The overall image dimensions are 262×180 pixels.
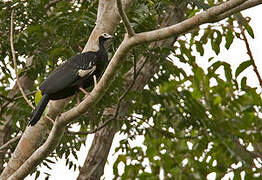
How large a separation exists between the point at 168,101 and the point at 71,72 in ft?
3.94

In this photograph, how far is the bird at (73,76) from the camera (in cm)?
469

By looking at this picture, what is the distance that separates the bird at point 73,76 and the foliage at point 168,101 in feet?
1.35

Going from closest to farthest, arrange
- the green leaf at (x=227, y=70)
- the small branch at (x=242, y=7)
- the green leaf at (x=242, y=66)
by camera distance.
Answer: the small branch at (x=242, y=7) < the green leaf at (x=242, y=66) < the green leaf at (x=227, y=70)

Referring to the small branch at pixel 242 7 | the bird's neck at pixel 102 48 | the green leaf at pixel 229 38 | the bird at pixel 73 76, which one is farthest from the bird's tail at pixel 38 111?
the green leaf at pixel 229 38

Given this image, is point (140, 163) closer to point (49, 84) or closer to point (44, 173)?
point (49, 84)

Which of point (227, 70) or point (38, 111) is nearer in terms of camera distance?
point (227, 70)

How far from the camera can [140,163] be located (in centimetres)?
425

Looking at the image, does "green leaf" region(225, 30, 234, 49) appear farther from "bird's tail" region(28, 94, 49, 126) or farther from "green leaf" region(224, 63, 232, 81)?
"bird's tail" region(28, 94, 49, 126)

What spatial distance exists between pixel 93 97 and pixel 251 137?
1186 millimetres

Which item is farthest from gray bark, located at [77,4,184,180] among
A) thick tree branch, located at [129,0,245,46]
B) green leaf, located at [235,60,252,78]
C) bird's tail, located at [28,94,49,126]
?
thick tree branch, located at [129,0,245,46]

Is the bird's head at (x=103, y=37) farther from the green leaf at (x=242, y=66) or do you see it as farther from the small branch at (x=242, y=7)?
the small branch at (x=242, y=7)

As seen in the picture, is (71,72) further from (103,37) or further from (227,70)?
(227,70)

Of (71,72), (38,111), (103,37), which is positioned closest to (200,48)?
(103,37)

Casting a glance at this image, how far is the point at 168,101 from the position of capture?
554 centimetres
